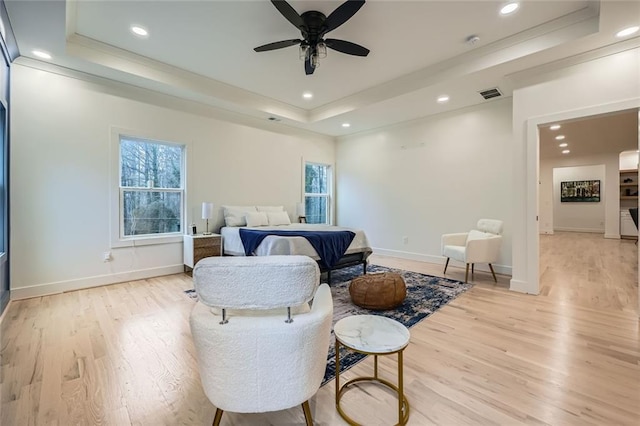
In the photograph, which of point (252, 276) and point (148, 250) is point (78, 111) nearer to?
point (148, 250)

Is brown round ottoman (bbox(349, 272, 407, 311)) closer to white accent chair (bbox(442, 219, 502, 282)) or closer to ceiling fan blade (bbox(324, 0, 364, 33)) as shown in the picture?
white accent chair (bbox(442, 219, 502, 282))

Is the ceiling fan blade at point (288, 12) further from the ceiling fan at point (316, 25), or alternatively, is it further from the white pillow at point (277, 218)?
the white pillow at point (277, 218)

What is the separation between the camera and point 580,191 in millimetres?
9781

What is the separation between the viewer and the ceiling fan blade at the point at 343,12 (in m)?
2.24

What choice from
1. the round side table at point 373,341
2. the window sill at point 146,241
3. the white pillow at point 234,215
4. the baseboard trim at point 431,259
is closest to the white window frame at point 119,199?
the window sill at point 146,241

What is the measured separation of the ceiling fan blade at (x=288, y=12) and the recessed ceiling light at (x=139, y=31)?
1.73 m

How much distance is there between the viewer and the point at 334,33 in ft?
10.3

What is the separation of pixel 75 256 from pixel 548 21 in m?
6.24

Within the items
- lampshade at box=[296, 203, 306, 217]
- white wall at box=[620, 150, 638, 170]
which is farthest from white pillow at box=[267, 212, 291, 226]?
white wall at box=[620, 150, 638, 170]

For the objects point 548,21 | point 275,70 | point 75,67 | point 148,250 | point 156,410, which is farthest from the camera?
point 148,250

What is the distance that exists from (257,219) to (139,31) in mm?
2985

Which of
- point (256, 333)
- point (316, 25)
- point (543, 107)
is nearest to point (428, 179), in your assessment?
point (543, 107)

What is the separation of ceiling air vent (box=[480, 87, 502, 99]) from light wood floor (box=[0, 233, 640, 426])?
292 cm

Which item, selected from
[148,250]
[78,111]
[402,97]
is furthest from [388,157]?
[78,111]
